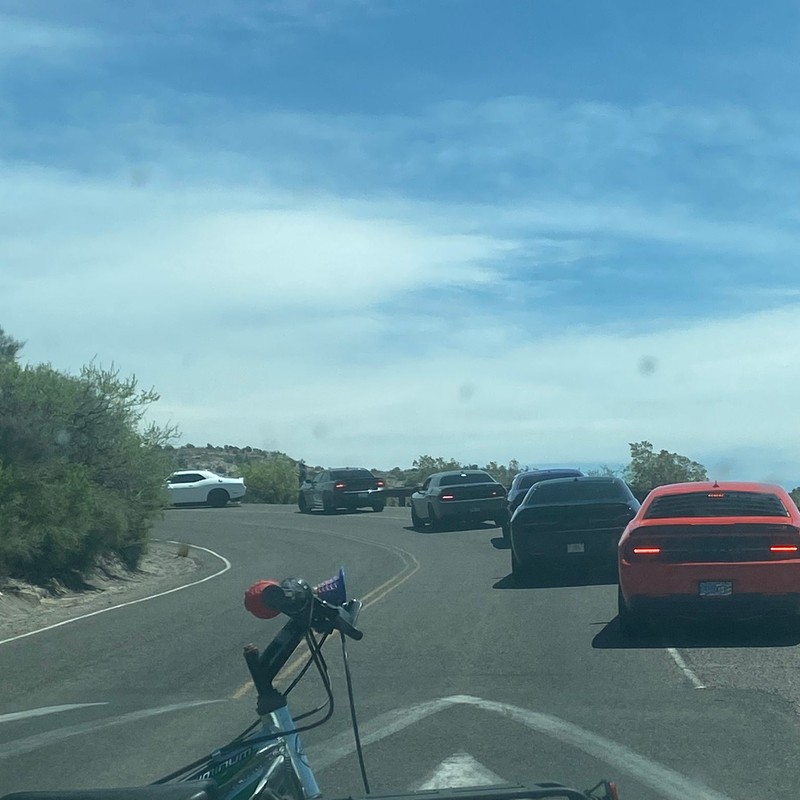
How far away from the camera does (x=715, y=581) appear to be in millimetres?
11672

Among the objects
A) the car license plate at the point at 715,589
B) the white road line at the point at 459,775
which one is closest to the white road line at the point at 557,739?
the white road line at the point at 459,775

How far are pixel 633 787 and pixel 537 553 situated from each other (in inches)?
442

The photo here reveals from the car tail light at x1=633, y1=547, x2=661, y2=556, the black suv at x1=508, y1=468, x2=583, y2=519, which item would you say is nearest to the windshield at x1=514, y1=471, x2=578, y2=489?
the black suv at x1=508, y1=468, x2=583, y2=519

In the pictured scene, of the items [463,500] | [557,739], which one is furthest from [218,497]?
[557,739]

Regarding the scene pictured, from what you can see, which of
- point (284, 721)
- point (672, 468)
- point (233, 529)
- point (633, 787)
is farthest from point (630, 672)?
point (672, 468)

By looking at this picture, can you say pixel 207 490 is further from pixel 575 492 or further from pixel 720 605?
pixel 720 605

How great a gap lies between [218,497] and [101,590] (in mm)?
25088

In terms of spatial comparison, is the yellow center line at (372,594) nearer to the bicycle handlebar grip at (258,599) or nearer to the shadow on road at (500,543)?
the shadow on road at (500,543)

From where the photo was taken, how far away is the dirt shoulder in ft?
57.4

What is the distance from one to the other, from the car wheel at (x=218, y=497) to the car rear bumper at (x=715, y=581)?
120 ft

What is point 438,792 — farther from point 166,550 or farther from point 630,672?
point 166,550

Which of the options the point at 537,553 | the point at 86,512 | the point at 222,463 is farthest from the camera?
the point at 222,463

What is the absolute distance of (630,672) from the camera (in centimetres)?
1024

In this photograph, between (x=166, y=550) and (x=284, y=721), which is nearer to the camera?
(x=284, y=721)
